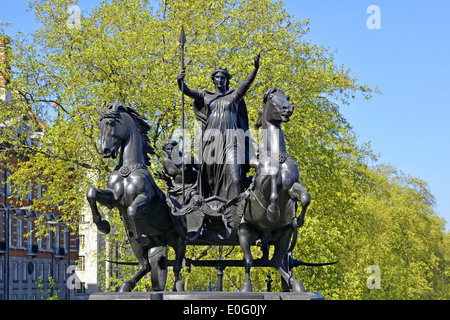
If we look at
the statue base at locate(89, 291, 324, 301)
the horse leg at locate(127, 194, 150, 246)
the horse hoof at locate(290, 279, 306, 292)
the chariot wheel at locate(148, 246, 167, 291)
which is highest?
the horse leg at locate(127, 194, 150, 246)

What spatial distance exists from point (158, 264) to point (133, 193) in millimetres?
1561

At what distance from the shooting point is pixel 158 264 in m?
13.2

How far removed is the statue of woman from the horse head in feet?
2.16

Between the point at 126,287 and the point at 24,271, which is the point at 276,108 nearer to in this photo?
the point at 126,287

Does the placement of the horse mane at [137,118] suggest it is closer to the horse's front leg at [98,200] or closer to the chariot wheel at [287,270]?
the horse's front leg at [98,200]

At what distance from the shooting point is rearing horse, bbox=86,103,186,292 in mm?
12188

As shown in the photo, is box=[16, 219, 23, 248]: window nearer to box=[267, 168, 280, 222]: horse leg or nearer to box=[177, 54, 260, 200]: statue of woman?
box=[177, 54, 260, 200]: statue of woman

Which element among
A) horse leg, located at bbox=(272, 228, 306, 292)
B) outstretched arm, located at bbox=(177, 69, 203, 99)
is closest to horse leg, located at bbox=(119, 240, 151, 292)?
horse leg, located at bbox=(272, 228, 306, 292)

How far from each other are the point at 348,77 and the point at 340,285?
8176 millimetres

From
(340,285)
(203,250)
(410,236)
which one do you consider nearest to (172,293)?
(203,250)

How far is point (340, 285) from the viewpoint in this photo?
96.9 feet

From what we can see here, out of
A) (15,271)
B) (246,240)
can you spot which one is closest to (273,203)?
(246,240)

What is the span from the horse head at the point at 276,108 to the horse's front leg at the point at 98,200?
251 cm

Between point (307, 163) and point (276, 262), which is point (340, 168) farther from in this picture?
point (276, 262)
